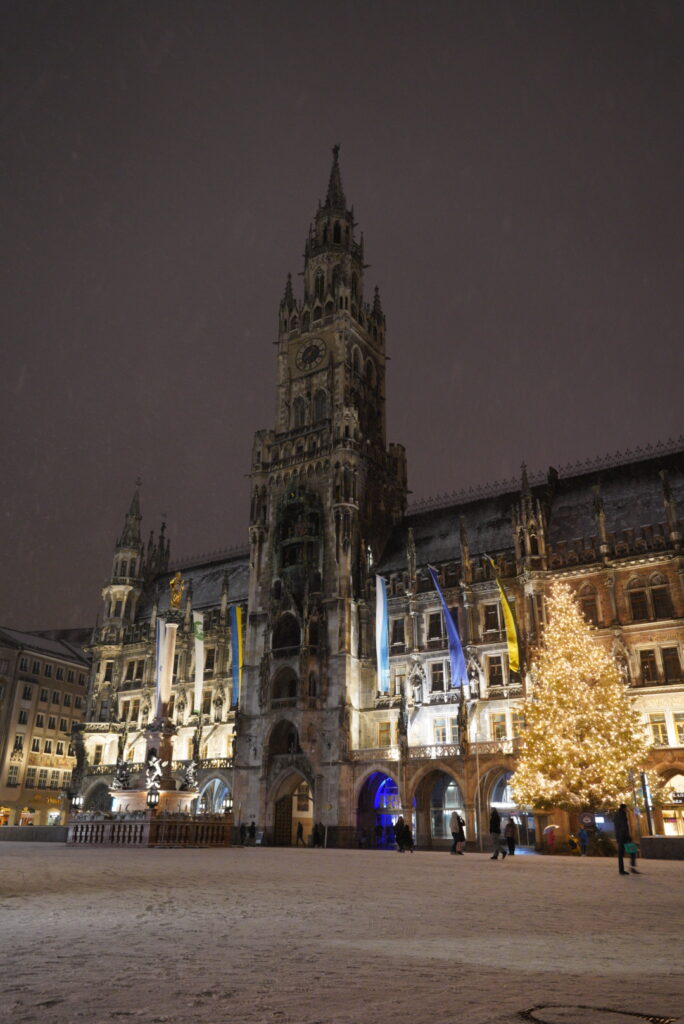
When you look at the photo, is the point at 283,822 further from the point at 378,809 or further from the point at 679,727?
the point at 679,727

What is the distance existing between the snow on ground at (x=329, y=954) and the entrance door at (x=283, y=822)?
137ft

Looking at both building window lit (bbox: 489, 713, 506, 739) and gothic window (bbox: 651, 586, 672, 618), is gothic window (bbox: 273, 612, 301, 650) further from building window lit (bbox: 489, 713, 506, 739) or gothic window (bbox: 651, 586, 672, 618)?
gothic window (bbox: 651, 586, 672, 618)

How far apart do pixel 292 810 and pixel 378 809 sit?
6715mm

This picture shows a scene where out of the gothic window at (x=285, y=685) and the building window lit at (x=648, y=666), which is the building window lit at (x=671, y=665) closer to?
the building window lit at (x=648, y=666)

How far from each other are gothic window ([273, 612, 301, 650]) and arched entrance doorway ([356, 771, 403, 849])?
1137 cm

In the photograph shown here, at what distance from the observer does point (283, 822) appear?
54938 mm

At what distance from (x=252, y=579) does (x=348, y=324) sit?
961 inches

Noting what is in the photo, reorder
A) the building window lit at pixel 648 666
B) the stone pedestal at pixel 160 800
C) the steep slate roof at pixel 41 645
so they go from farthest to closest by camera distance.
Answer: the steep slate roof at pixel 41 645 → the building window lit at pixel 648 666 → the stone pedestal at pixel 160 800

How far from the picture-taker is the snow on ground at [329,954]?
530cm

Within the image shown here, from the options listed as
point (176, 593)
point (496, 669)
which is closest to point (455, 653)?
point (496, 669)

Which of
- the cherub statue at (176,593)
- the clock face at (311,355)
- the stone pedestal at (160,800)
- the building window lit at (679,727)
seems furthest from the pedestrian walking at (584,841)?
the clock face at (311,355)

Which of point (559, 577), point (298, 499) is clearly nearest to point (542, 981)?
point (559, 577)

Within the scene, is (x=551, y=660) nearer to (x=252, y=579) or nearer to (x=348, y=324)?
(x=252, y=579)

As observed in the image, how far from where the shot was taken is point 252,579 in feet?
203
